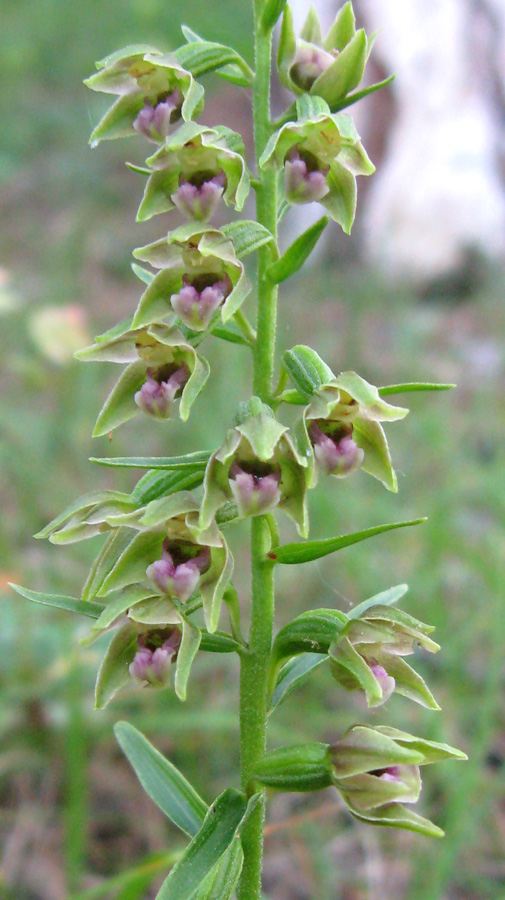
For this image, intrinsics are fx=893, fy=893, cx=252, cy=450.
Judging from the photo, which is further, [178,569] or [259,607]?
[259,607]

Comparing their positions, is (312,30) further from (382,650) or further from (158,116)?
(382,650)

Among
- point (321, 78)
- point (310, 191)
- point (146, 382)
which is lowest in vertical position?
point (146, 382)

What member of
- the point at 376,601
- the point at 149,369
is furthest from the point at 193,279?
the point at 376,601

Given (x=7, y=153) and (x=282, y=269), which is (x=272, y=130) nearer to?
(x=282, y=269)

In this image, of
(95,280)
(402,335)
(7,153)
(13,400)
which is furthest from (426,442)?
(7,153)

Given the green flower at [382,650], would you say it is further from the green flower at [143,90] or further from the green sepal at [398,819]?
the green flower at [143,90]

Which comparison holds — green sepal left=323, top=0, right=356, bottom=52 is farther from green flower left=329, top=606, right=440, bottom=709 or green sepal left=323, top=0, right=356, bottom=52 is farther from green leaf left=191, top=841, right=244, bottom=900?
green leaf left=191, top=841, right=244, bottom=900
